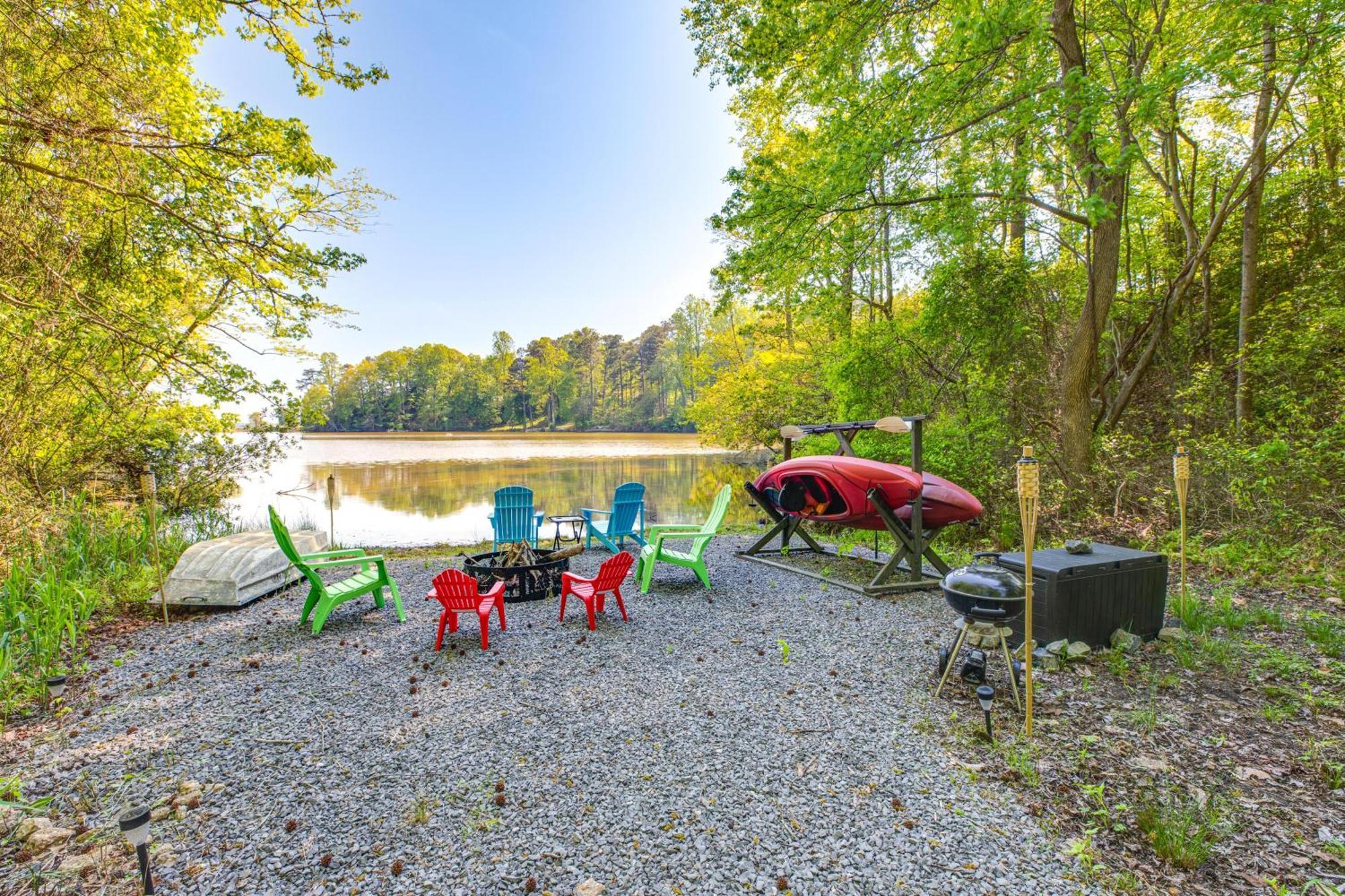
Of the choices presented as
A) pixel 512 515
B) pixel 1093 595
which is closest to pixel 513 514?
pixel 512 515

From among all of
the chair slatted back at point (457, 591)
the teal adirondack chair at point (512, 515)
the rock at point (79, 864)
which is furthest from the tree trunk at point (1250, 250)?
the rock at point (79, 864)

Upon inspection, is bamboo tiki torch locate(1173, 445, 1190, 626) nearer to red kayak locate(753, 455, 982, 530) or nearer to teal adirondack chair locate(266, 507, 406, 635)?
red kayak locate(753, 455, 982, 530)

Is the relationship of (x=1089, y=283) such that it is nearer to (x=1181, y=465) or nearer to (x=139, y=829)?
(x=1181, y=465)

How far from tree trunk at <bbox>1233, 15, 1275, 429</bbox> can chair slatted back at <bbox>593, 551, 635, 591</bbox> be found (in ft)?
21.9

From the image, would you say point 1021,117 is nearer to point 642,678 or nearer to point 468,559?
point 642,678

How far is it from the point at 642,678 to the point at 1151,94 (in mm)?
6179

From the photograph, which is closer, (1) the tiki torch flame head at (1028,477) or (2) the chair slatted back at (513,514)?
(1) the tiki torch flame head at (1028,477)

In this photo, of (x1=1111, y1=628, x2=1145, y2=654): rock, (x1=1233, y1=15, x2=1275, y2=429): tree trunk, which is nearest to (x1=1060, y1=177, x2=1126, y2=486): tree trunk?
(x1=1233, y1=15, x2=1275, y2=429): tree trunk

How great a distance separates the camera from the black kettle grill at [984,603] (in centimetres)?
273

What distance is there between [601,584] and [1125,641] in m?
3.69

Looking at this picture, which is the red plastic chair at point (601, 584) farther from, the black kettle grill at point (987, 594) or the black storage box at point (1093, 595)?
the black storage box at point (1093, 595)

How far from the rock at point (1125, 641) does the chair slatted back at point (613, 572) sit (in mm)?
3395

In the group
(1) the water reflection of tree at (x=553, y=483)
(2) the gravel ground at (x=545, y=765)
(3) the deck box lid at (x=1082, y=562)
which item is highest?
(3) the deck box lid at (x=1082, y=562)

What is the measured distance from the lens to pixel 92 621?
4.34 meters
